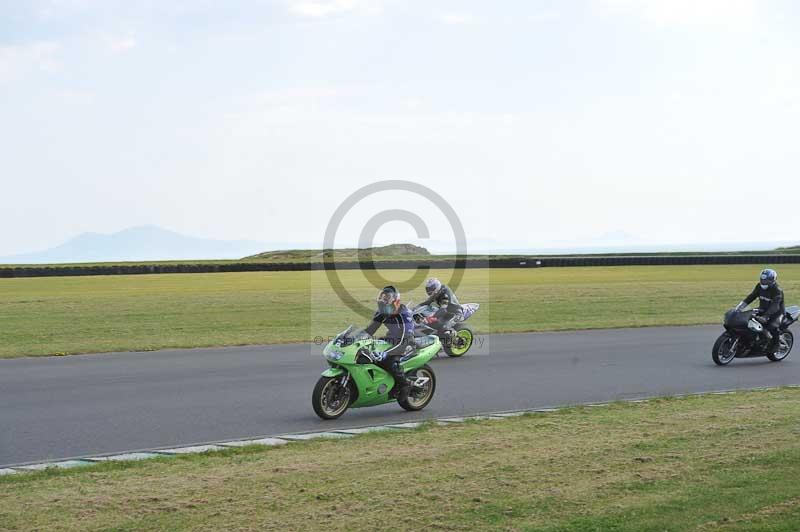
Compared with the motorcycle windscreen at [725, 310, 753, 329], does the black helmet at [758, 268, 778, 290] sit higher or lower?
higher

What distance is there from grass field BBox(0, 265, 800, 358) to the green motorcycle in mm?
9998

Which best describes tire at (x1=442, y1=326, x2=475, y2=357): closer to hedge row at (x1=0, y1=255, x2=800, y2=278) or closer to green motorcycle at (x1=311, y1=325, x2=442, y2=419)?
green motorcycle at (x1=311, y1=325, x2=442, y2=419)

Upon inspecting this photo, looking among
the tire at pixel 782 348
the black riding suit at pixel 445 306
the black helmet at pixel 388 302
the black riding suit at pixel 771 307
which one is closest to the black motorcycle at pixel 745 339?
the tire at pixel 782 348

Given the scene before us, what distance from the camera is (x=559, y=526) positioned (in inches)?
260

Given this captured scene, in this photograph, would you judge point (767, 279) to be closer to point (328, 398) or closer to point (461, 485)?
point (328, 398)

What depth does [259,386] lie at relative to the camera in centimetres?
1484

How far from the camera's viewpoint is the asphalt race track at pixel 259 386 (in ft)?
36.3

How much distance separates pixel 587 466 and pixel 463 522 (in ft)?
6.72

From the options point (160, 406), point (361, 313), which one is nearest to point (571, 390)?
point (160, 406)

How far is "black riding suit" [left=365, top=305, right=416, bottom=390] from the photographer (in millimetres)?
12508

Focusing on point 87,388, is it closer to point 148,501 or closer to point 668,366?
point 148,501

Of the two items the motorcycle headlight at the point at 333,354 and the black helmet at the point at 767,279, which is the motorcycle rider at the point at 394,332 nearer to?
the motorcycle headlight at the point at 333,354

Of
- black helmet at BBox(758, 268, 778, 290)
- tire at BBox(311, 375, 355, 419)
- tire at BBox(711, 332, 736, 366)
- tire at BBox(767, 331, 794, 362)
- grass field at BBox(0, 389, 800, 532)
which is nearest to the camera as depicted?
grass field at BBox(0, 389, 800, 532)

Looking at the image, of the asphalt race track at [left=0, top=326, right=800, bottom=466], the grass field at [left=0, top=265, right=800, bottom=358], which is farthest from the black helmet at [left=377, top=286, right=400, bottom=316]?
the grass field at [left=0, top=265, right=800, bottom=358]
